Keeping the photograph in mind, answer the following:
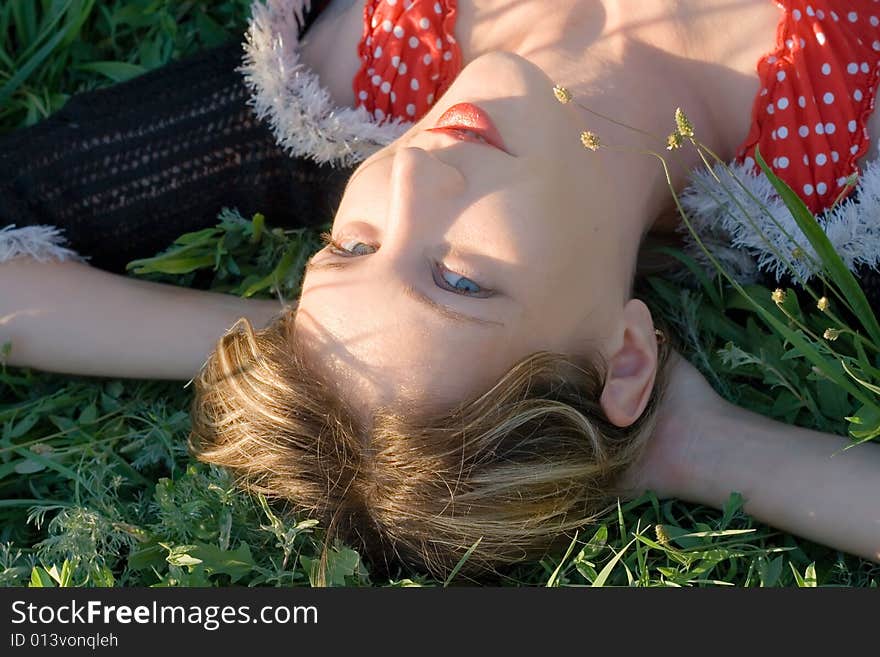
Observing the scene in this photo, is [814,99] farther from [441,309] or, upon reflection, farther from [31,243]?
[31,243]

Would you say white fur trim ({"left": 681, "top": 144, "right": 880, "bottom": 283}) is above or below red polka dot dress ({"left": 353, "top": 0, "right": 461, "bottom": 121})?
below

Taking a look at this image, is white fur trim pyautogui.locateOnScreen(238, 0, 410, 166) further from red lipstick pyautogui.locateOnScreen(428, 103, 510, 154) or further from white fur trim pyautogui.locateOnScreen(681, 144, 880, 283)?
white fur trim pyautogui.locateOnScreen(681, 144, 880, 283)

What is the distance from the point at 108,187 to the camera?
7.89ft

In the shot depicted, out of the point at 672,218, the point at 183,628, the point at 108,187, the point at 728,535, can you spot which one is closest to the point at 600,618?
the point at 728,535

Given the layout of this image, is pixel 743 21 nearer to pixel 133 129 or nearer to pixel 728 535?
pixel 728 535

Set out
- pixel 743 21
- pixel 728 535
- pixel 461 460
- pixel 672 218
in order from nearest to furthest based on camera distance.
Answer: pixel 461 460 → pixel 728 535 → pixel 743 21 → pixel 672 218

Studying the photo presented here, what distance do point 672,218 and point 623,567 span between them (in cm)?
80

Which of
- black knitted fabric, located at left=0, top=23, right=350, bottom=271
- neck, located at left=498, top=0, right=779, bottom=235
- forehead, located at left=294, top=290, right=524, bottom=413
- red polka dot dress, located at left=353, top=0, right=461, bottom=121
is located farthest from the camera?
black knitted fabric, located at left=0, top=23, right=350, bottom=271

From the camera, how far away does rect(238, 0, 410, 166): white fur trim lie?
228 cm

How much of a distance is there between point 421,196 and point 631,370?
1.83 ft

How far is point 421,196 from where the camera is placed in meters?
1.77

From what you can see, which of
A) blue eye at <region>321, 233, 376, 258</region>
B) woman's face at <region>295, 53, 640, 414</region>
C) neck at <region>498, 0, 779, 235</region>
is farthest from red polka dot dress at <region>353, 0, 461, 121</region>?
blue eye at <region>321, 233, 376, 258</region>

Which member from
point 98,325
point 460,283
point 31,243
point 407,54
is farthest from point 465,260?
point 31,243

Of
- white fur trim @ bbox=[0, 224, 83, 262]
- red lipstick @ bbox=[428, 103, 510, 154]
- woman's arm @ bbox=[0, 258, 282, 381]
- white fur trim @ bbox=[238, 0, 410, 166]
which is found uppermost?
red lipstick @ bbox=[428, 103, 510, 154]
